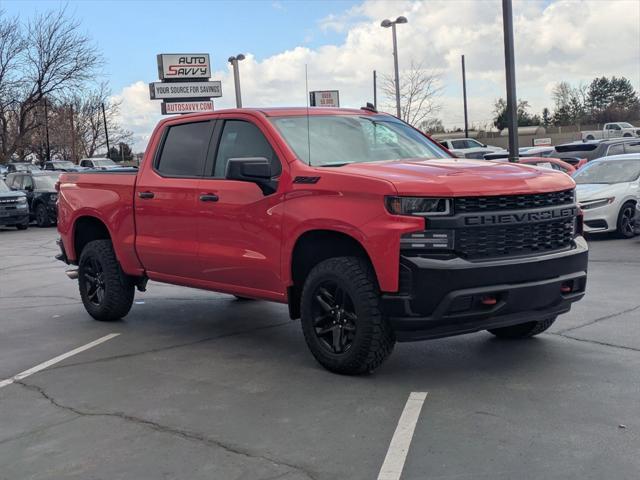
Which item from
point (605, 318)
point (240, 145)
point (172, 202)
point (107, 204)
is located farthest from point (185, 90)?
point (605, 318)

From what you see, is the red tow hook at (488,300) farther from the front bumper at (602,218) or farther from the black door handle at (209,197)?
the front bumper at (602,218)

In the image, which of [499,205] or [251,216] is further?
[251,216]

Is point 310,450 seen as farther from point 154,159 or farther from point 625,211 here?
point 625,211

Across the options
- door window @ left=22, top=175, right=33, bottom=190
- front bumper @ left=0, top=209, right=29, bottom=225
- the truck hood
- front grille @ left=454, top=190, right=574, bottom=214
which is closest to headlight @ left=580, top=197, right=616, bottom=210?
the truck hood

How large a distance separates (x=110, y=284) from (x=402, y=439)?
15.0ft

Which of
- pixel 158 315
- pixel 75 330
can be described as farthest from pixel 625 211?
pixel 75 330

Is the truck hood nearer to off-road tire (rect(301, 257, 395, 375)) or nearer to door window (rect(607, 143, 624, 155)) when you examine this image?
off-road tire (rect(301, 257, 395, 375))

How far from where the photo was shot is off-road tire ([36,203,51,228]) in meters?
25.2

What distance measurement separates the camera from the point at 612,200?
44.8 feet

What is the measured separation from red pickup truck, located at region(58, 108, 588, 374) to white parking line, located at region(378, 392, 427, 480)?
45 cm

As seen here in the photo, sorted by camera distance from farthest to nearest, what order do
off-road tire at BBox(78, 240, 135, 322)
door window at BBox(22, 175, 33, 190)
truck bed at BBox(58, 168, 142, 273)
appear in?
door window at BBox(22, 175, 33, 190), off-road tire at BBox(78, 240, 135, 322), truck bed at BBox(58, 168, 142, 273)

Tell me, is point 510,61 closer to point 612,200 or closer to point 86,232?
point 612,200

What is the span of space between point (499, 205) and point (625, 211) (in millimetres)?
9554

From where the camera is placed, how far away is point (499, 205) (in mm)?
5250
